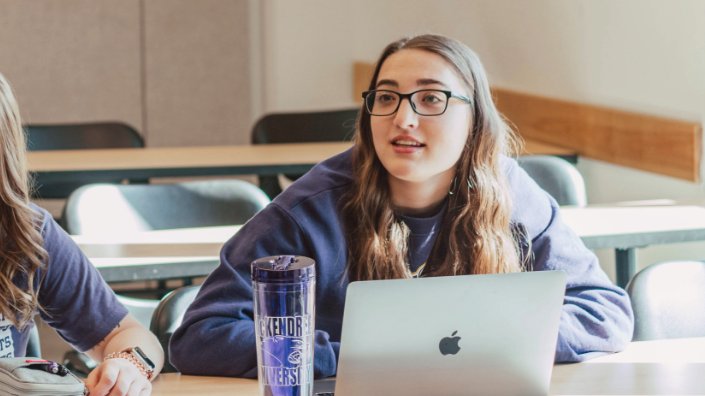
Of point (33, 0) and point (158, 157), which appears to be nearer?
point (158, 157)

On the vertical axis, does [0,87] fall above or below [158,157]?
above

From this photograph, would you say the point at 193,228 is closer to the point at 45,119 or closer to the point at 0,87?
the point at 0,87

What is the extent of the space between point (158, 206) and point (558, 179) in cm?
112

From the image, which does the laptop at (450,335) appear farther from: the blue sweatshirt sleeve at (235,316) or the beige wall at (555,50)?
the beige wall at (555,50)

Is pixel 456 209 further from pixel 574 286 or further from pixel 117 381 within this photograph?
pixel 117 381

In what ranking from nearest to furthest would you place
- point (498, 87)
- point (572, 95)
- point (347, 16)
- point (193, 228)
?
point (193, 228), point (572, 95), point (498, 87), point (347, 16)

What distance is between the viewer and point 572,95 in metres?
3.96

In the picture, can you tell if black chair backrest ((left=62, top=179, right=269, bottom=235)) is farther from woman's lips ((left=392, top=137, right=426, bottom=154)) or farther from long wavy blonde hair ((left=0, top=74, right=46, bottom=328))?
woman's lips ((left=392, top=137, right=426, bottom=154))

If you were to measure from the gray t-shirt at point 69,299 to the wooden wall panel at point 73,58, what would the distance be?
13.9 ft

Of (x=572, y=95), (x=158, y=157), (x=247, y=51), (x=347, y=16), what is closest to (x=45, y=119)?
(x=247, y=51)

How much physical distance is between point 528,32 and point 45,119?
2964mm

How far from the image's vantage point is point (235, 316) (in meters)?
1.76

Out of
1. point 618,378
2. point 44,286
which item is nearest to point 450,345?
point 618,378

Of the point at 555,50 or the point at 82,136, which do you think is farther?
the point at 82,136
